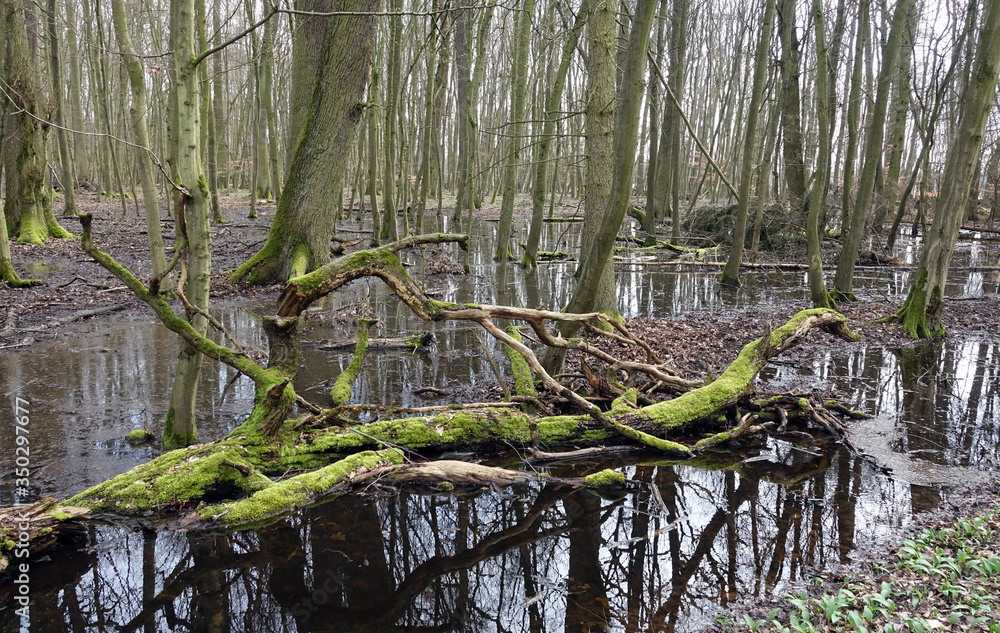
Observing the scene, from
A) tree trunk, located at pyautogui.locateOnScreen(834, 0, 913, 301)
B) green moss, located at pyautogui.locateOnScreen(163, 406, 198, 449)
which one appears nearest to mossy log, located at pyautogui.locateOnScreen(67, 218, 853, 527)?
green moss, located at pyautogui.locateOnScreen(163, 406, 198, 449)

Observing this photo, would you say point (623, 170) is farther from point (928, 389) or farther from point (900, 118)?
point (900, 118)

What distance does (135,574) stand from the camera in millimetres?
3889

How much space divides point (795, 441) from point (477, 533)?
3.64 m

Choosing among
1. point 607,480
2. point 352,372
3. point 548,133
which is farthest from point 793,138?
point 352,372

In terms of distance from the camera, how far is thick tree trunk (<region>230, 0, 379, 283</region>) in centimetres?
1092

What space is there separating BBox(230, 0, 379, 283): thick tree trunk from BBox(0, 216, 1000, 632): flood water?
4.32 m

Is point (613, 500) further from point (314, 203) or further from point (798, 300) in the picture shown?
point (798, 300)

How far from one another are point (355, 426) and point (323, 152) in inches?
289

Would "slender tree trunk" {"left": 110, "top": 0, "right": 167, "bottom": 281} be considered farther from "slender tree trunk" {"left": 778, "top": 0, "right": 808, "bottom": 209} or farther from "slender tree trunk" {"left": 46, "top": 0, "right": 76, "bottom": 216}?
"slender tree trunk" {"left": 778, "top": 0, "right": 808, "bottom": 209}

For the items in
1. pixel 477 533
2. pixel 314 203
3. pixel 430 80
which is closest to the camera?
pixel 477 533

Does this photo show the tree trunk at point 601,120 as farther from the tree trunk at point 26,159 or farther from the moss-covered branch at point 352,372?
the tree trunk at point 26,159

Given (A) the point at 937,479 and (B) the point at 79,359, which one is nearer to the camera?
(A) the point at 937,479

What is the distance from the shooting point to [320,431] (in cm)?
547

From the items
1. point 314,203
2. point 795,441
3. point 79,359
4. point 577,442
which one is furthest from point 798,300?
point 79,359
